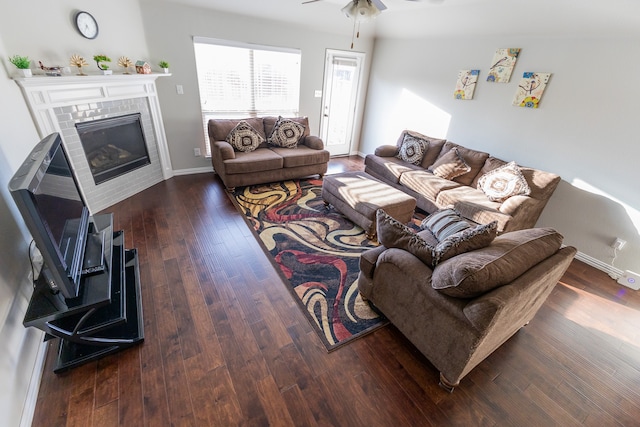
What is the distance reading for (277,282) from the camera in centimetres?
237

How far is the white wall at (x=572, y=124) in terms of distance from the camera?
Answer: 8.66 ft

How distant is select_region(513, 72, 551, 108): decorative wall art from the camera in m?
3.09

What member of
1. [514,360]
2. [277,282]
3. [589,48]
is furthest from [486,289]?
[589,48]

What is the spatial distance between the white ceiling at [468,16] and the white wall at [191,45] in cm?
12

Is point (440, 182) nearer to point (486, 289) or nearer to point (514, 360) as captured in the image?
point (514, 360)

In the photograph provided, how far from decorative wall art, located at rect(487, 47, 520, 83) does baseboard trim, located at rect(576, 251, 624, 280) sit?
86.5 inches

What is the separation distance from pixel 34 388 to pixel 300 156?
3.44 metres

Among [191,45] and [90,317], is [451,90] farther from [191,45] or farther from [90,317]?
[90,317]

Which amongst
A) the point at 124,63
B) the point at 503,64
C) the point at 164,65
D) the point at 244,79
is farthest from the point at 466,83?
the point at 124,63

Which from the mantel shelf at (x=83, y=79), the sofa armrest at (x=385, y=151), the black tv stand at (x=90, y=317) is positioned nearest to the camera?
the black tv stand at (x=90, y=317)

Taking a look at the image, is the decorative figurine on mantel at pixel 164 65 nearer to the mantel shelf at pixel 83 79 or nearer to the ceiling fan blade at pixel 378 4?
the mantel shelf at pixel 83 79

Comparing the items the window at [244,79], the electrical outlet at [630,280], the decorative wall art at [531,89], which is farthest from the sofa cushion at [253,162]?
the electrical outlet at [630,280]

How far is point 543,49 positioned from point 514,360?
3231 mm

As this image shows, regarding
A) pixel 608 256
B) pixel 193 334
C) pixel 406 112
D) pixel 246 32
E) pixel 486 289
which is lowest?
pixel 193 334
